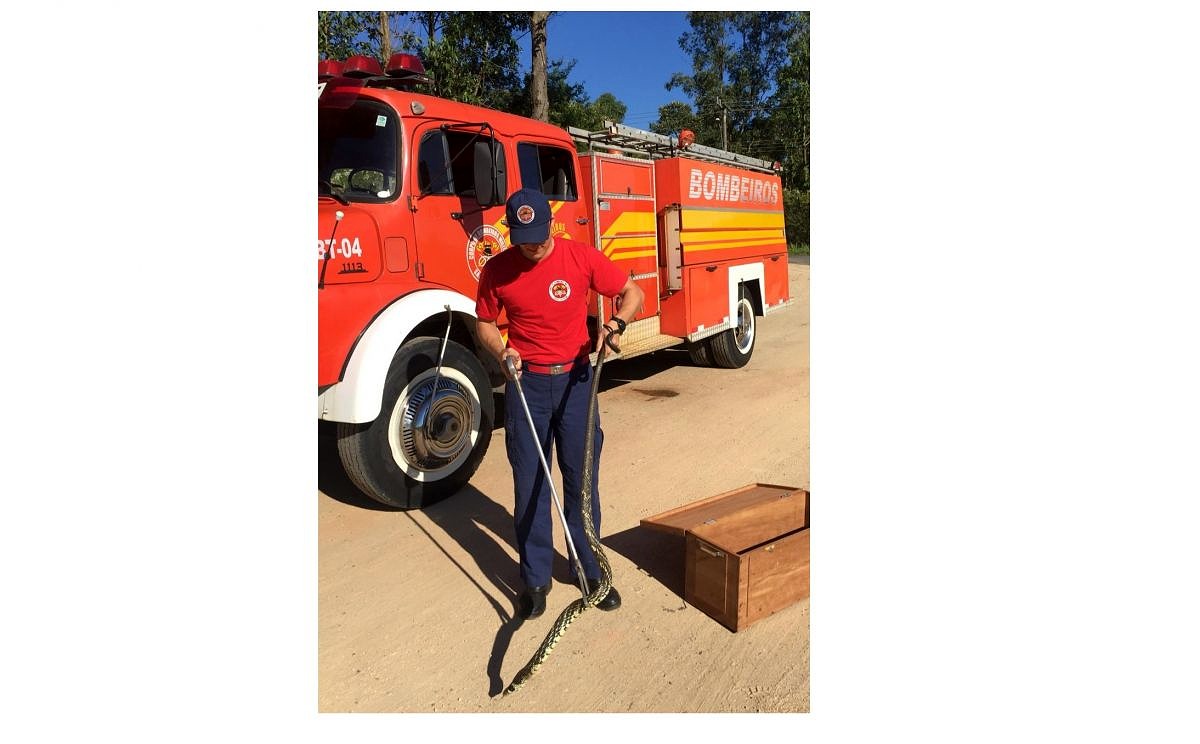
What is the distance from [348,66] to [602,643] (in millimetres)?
3944

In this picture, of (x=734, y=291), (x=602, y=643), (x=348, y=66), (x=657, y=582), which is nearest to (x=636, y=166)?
(x=734, y=291)

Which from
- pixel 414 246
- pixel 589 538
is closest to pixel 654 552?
pixel 589 538

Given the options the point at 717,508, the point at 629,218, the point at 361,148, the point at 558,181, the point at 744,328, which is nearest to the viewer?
the point at 717,508

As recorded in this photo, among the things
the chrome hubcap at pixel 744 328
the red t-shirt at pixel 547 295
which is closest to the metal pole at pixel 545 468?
the red t-shirt at pixel 547 295

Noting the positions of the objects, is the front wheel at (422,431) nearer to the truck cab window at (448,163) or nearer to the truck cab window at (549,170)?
the truck cab window at (448,163)

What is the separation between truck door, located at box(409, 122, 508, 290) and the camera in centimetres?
456

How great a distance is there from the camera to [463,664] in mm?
2873

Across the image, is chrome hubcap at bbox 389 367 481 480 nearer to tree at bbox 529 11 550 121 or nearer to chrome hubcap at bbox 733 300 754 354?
chrome hubcap at bbox 733 300 754 354

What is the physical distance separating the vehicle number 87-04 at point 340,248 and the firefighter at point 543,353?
116 centimetres

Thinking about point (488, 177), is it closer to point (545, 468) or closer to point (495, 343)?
point (495, 343)

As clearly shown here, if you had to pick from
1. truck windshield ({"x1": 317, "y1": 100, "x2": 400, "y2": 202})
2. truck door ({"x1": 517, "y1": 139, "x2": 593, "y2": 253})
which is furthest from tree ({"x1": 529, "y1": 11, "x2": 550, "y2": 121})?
truck windshield ({"x1": 317, "y1": 100, "x2": 400, "y2": 202})

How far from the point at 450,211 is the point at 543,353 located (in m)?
2.03

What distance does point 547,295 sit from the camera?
3.12m

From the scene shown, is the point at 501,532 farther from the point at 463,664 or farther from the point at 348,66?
the point at 348,66
